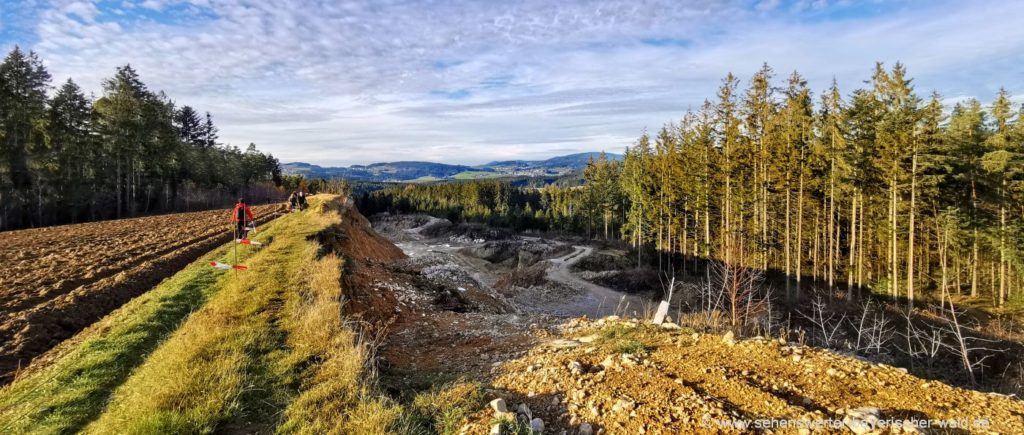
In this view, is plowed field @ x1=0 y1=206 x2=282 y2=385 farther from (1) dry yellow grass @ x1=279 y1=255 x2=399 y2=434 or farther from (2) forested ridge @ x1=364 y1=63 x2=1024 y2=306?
(2) forested ridge @ x1=364 y1=63 x2=1024 y2=306

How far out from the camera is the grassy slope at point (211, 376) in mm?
4977

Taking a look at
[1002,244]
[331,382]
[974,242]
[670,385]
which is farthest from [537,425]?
[974,242]

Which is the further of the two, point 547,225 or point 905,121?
point 547,225

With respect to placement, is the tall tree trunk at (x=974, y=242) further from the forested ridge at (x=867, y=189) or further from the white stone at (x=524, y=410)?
the white stone at (x=524, y=410)

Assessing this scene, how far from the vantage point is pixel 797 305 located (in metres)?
24.2

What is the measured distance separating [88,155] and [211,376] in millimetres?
45989

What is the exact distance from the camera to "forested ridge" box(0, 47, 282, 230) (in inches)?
1221

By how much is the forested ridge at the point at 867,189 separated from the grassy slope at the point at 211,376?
1829 cm

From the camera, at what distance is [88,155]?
37750 millimetres

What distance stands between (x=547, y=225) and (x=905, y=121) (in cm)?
6119

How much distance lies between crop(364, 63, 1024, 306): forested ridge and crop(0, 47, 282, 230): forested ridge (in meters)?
46.2

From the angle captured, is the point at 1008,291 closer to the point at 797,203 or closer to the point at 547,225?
the point at 797,203

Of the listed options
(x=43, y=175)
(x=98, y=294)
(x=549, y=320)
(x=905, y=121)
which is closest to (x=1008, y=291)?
(x=905, y=121)

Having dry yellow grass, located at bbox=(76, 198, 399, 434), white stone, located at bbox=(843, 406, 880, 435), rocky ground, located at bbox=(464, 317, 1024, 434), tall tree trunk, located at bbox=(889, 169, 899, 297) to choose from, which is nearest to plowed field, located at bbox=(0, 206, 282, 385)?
dry yellow grass, located at bbox=(76, 198, 399, 434)
